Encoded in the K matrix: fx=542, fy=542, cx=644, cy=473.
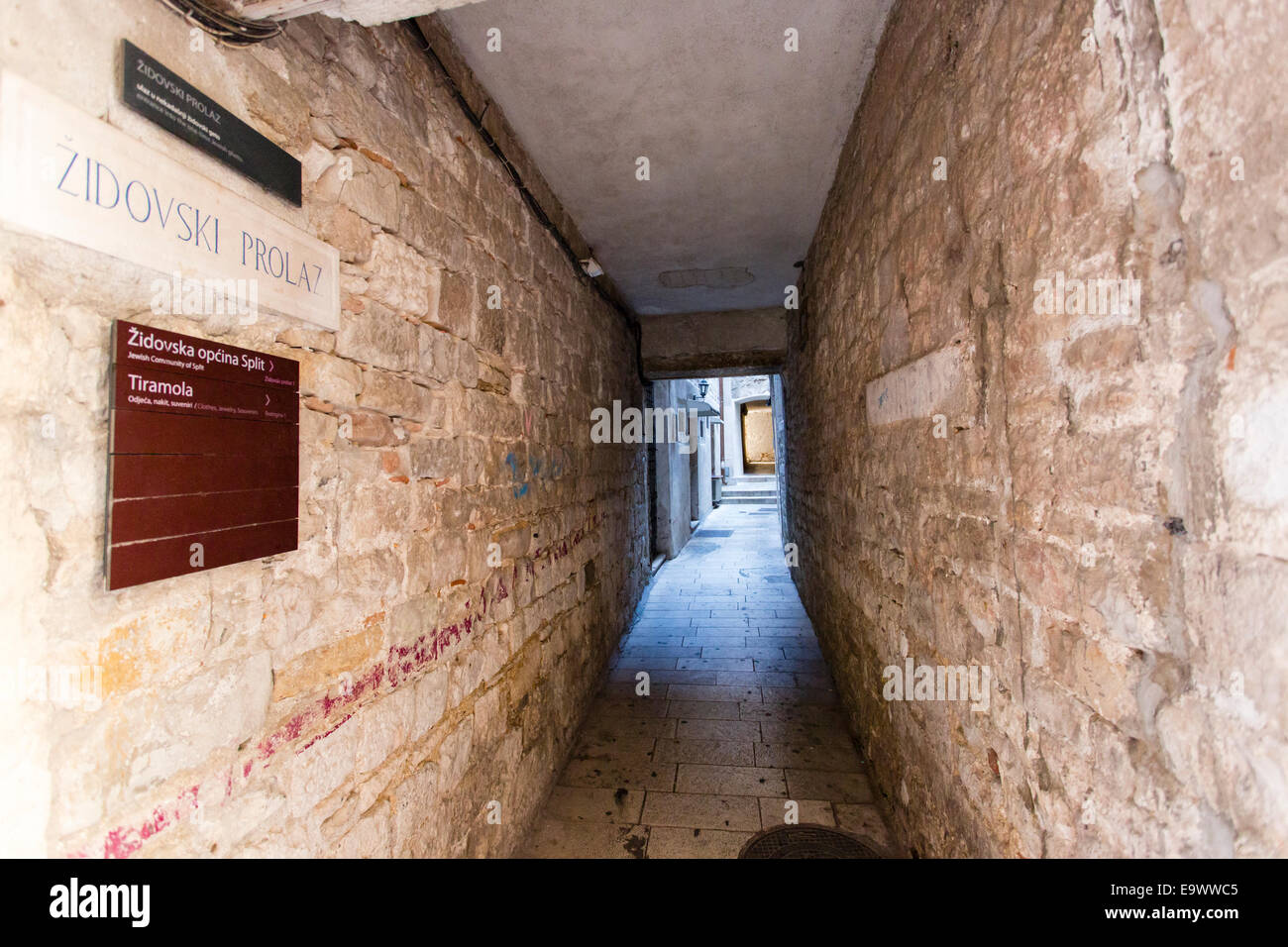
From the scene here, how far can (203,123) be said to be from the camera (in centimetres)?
95

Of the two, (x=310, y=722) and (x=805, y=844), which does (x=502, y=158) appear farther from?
(x=805, y=844)

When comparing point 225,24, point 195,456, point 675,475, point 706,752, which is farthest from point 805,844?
point 675,475

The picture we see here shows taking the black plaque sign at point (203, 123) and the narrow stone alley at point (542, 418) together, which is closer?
the narrow stone alley at point (542, 418)

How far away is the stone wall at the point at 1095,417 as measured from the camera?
27.4 inches

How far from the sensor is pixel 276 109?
1.12m

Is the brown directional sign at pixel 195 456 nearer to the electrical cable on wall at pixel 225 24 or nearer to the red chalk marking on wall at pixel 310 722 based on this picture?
the red chalk marking on wall at pixel 310 722

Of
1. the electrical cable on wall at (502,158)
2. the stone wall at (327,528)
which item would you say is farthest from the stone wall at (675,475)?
the stone wall at (327,528)

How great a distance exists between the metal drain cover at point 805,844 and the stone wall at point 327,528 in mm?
955

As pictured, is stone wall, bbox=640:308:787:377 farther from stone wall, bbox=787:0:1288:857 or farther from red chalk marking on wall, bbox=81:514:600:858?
red chalk marking on wall, bbox=81:514:600:858

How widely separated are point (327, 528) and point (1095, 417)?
155 centimetres

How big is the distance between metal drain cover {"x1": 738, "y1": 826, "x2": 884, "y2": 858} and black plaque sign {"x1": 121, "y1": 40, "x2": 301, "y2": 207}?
2.57m

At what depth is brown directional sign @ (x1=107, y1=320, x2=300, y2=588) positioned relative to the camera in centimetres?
81

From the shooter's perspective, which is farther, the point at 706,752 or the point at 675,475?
the point at 675,475

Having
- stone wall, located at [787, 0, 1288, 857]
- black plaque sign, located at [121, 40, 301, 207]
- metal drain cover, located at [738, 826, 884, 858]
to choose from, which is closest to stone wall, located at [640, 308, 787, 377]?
stone wall, located at [787, 0, 1288, 857]
